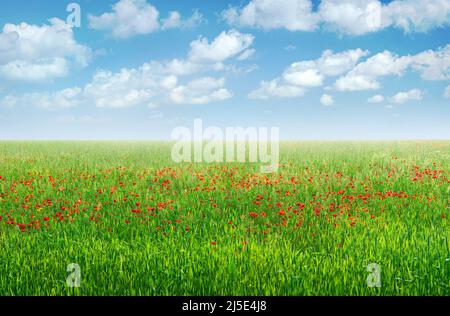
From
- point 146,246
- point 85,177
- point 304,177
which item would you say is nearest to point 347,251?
point 146,246

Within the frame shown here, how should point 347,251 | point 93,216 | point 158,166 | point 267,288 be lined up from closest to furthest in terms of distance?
point 267,288
point 347,251
point 93,216
point 158,166

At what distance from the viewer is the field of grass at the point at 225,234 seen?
15.5ft

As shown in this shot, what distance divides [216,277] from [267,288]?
0.68 metres

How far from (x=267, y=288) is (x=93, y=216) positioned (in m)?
4.97

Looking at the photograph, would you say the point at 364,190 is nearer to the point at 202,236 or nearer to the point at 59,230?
the point at 202,236

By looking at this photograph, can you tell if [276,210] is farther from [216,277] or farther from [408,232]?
[216,277]

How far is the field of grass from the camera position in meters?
4.71

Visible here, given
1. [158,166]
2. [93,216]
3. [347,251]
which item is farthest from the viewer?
[158,166]

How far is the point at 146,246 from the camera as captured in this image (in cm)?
594

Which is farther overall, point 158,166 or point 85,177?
point 158,166

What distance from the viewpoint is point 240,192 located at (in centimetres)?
A: 973

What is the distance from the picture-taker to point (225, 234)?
268 inches

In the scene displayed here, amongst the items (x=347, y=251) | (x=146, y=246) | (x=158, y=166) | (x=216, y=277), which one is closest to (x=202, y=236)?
(x=146, y=246)

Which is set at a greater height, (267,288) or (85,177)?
(85,177)
